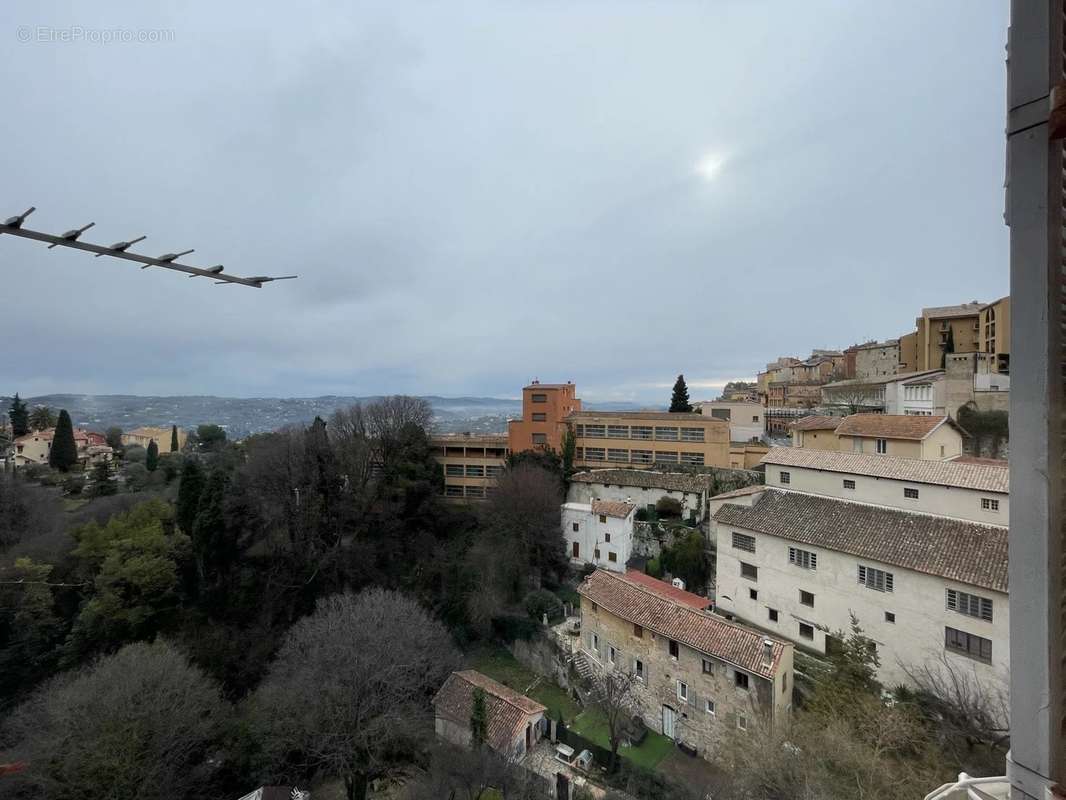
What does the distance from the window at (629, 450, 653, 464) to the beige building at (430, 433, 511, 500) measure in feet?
23.6

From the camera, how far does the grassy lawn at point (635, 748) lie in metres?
11.9

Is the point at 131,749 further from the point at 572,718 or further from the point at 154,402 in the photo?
the point at 154,402

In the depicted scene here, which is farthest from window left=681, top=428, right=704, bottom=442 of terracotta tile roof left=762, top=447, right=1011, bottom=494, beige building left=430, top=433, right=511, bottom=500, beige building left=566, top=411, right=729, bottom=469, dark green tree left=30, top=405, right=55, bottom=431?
dark green tree left=30, top=405, right=55, bottom=431

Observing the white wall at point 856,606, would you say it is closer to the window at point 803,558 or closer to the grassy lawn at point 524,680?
the window at point 803,558

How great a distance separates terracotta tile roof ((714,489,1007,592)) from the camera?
34.4ft

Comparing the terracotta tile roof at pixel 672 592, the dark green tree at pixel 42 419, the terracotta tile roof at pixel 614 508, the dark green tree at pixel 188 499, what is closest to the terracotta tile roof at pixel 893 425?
the terracotta tile roof at pixel 672 592

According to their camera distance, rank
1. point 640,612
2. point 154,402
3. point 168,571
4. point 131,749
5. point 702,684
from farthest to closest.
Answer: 1. point 154,402
2. point 168,571
3. point 640,612
4. point 702,684
5. point 131,749

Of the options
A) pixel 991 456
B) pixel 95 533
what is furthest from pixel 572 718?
pixel 991 456

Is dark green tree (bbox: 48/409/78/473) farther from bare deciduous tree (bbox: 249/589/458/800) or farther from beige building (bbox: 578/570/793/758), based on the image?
beige building (bbox: 578/570/793/758)

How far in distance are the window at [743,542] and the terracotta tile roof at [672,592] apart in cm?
222

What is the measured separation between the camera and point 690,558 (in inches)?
689

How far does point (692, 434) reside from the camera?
23.8 m

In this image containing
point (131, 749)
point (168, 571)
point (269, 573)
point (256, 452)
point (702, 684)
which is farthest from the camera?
point (256, 452)

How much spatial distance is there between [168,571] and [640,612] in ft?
57.7
